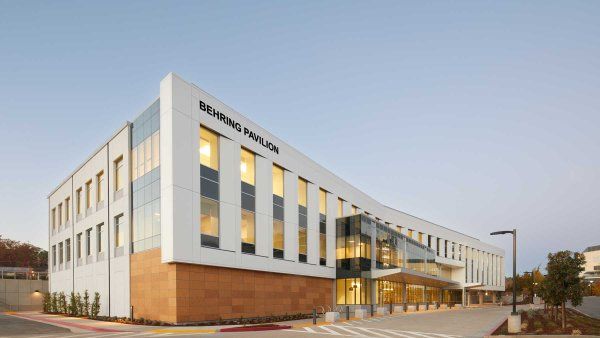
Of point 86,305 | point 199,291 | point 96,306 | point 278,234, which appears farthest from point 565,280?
point 86,305

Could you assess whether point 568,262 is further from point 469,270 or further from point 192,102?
point 469,270

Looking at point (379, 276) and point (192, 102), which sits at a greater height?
point (192, 102)

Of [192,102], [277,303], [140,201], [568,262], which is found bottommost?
[277,303]

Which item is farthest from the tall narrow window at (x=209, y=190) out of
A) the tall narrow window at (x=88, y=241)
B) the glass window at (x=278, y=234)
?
the tall narrow window at (x=88, y=241)

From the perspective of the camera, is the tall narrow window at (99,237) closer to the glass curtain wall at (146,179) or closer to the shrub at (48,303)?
the glass curtain wall at (146,179)

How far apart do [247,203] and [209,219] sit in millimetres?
4498

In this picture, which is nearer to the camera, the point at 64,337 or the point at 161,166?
the point at 64,337

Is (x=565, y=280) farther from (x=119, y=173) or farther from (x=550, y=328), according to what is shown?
(x=119, y=173)

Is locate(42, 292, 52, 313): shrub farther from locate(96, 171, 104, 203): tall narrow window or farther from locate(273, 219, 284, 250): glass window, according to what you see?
locate(273, 219, 284, 250): glass window

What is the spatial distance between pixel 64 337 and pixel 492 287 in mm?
98027

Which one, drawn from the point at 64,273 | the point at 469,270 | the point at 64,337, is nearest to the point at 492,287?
the point at 469,270

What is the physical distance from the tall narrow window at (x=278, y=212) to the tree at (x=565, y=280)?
19.0m

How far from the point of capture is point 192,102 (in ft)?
96.6

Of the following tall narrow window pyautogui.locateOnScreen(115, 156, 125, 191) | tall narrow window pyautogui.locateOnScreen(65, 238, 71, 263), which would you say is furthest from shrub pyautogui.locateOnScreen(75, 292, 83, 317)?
tall narrow window pyautogui.locateOnScreen(115, 156, 125, 191)
